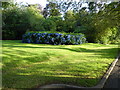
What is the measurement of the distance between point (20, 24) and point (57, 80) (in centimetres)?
1857

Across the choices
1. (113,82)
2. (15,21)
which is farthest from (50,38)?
(15,21)

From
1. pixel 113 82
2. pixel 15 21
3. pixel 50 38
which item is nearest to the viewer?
pixel 113 82

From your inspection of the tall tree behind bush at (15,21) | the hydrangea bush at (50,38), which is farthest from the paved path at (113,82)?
the tall tree behind bush at (15,21)

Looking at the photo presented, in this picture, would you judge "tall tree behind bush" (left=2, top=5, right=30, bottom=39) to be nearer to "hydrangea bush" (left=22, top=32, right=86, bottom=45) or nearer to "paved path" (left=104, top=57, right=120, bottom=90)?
"hydrangea bush" (left=22, top=32, right=86, bottom=45)

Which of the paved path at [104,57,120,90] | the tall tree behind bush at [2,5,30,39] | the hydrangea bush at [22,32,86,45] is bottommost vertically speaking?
the paved path at [104,57,120,90]

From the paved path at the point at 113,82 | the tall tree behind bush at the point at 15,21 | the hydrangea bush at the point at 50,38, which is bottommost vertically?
the paved path at the point at 113,82

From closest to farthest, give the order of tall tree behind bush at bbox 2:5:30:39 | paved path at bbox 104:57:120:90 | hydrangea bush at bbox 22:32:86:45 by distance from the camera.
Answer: paved path at bbox 104:57:120:90
hydrangea bush at bbox 22:32:86:45
tall tree behind bush at bbox 2:5:30:39

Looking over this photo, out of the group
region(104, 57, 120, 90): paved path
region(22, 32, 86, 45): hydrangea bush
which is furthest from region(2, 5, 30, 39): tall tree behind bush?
region(104, 57, 120, 90): paved path

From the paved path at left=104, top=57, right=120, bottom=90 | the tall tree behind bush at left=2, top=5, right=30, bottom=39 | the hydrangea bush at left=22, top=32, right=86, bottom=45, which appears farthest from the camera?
the tall tree behind bush at left=2, top=5, right=30, bottom=39

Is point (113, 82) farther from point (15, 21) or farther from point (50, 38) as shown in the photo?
point (15, 21)

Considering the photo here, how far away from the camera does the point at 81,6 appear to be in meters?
6.91

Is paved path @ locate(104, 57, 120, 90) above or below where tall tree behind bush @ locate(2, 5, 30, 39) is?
below

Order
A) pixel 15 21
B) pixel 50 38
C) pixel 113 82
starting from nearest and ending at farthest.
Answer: pixel 113 82
pixel 50 38
pixel 15 21

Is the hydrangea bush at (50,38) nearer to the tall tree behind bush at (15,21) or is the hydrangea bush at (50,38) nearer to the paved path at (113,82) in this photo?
the tall tree behind bush at (15,21)
